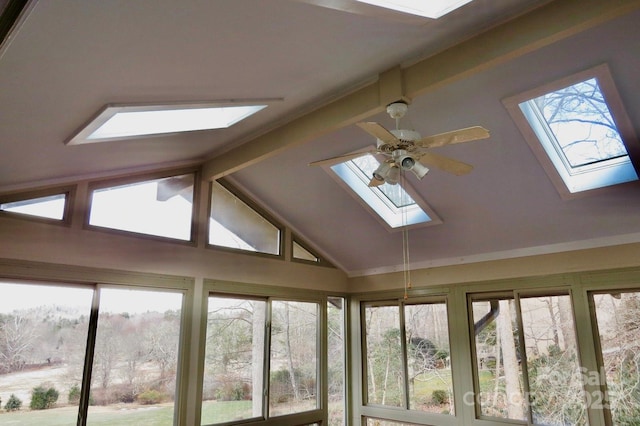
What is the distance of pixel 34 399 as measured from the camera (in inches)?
152

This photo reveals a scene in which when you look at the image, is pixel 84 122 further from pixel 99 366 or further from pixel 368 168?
pixel 368 168

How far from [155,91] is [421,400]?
4916 mm

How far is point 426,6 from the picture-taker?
2701 millimetres

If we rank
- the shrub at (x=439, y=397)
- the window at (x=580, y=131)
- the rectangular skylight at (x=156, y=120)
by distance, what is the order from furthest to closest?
the shrub at (x=439, y=397), the window at (x=580, y=131), the rectangular skylight at (x=156, y=120)

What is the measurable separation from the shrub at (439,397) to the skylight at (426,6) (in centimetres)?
452

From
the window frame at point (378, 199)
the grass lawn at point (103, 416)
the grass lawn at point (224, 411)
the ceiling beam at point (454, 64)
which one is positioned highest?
the ceiling beam at point (454, 64)

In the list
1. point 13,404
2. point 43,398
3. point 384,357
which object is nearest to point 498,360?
point 384,357

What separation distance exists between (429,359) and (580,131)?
131 inches

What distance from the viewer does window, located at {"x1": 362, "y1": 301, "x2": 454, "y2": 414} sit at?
18.5 ft

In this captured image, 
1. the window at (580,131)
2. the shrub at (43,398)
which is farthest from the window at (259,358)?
the window at (580,131)

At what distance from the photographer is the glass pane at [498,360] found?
16.3ft

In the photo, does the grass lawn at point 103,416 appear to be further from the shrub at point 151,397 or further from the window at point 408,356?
the window at point 408,356

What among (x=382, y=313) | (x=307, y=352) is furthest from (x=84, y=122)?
(x=382, y=313)

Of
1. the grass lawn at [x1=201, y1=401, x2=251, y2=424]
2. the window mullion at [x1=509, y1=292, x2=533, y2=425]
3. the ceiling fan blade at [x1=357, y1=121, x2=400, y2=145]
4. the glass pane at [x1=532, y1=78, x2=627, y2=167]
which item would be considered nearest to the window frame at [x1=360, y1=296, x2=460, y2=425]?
the window mullion at [x1=509, y1=292, x2=533, y2=425]
